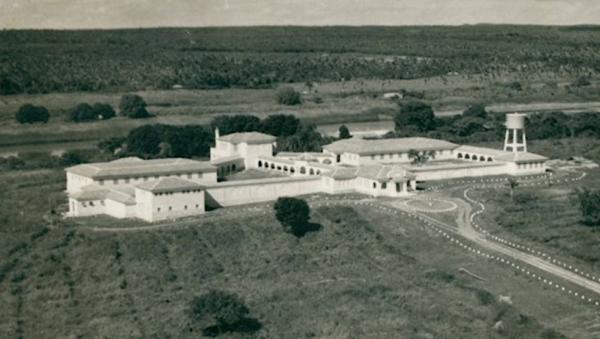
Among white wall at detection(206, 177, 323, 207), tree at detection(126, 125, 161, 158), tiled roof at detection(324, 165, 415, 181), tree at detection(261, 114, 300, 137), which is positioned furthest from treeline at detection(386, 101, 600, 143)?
white wall at detection(206, 177, 323, 207)

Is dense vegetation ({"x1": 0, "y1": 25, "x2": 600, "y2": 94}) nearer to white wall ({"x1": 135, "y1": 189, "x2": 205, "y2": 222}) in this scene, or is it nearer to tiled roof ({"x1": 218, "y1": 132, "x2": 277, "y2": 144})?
tiled roof ({"x1": 218, "y1": 132, "x2": 277, "y2": 144})

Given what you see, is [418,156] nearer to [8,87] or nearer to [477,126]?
[477,126]

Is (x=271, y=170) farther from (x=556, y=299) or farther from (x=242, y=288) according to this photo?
(x=556, y=299)

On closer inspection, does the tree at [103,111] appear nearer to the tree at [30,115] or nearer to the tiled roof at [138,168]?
the tree at [30,115]

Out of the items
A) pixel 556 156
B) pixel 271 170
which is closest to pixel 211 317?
pixel 271 170

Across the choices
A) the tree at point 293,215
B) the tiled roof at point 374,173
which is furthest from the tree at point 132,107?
A: the tree at point 293,215

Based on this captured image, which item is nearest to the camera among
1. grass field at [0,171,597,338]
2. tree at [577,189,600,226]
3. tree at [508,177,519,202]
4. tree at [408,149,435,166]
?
grass field at [0,171,597,338]
